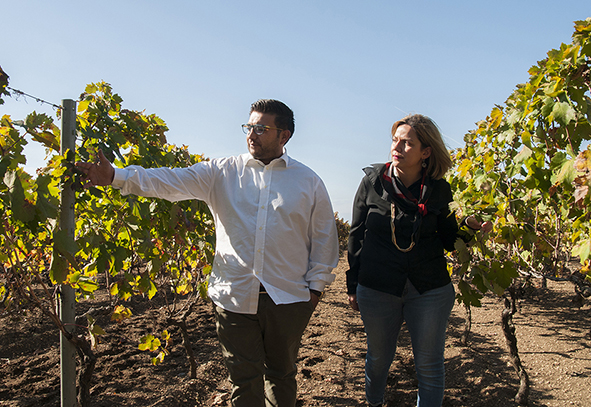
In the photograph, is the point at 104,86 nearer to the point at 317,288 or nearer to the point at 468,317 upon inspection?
the point at 317,288

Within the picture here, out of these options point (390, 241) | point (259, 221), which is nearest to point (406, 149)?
point (390, 241)

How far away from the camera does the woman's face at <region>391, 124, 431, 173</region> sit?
221 centimetres

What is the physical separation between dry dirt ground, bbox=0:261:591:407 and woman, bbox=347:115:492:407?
46.6 inches

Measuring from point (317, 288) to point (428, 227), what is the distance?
0.65 metres

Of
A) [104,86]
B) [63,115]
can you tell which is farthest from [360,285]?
[104,86]

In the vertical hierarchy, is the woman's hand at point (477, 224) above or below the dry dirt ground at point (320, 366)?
above

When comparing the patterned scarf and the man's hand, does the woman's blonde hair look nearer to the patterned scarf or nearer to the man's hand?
the patterned scarf

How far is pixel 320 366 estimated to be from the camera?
398 centimetres

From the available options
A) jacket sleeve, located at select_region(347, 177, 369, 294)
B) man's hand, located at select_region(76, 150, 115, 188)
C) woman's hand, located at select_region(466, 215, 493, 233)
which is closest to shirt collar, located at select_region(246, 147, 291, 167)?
jacket sleeve, located at select_region(347, 177, 369, 294)

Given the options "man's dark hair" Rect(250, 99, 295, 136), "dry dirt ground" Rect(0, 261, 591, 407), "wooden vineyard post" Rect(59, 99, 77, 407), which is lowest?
"dry dirt ground" Rect(0, 261, 591, 407)

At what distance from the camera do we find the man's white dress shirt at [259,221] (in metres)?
1.98

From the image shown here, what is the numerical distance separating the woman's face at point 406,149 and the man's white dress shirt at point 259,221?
1.39 feet

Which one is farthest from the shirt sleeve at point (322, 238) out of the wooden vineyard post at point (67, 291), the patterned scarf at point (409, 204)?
the wooden vineyard post at point (67, 291)

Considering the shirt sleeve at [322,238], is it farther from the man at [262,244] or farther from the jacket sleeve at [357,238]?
the jacket sleeve at [357,238]
